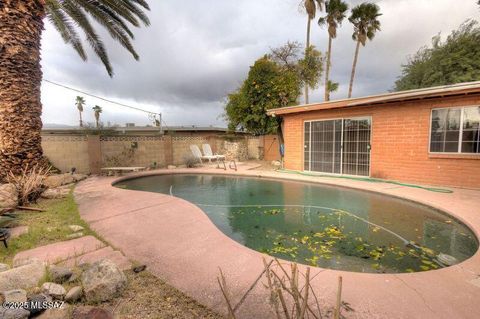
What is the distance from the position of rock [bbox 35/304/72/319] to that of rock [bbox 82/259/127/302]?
0.56ft

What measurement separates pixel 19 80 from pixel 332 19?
1985 centimetres

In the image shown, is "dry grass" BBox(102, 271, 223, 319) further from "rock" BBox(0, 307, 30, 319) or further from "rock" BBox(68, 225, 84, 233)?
"rock" BBox(68, 225, 84, 233)

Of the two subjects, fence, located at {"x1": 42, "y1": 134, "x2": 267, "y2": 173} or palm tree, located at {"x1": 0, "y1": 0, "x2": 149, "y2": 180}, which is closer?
palm tree, located at {"x1": 0, "y1": 0, "x2": 149, "y2": 180}

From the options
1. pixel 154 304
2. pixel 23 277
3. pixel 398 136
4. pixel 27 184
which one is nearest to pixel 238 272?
pixel 154 304

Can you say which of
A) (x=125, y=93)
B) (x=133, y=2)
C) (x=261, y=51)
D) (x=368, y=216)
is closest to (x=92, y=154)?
(x=133, y=2)

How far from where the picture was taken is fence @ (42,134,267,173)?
9.79 meters

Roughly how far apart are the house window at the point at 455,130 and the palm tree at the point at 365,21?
14.5 metres

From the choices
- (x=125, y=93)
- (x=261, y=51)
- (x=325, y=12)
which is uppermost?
(x=325, y=12)

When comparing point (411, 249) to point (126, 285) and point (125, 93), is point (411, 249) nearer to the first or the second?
point (126, 285)

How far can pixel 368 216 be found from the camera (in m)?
5.04

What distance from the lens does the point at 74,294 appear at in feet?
6.60

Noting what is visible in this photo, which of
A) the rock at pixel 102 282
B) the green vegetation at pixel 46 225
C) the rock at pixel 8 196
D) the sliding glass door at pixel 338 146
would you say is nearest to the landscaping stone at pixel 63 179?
the green vegetation at pixel 46 225

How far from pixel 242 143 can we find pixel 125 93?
1015cm

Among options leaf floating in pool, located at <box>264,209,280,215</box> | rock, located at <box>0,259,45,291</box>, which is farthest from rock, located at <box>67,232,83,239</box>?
leaf floating in pool, located at <box>264,209,280,215</box>
